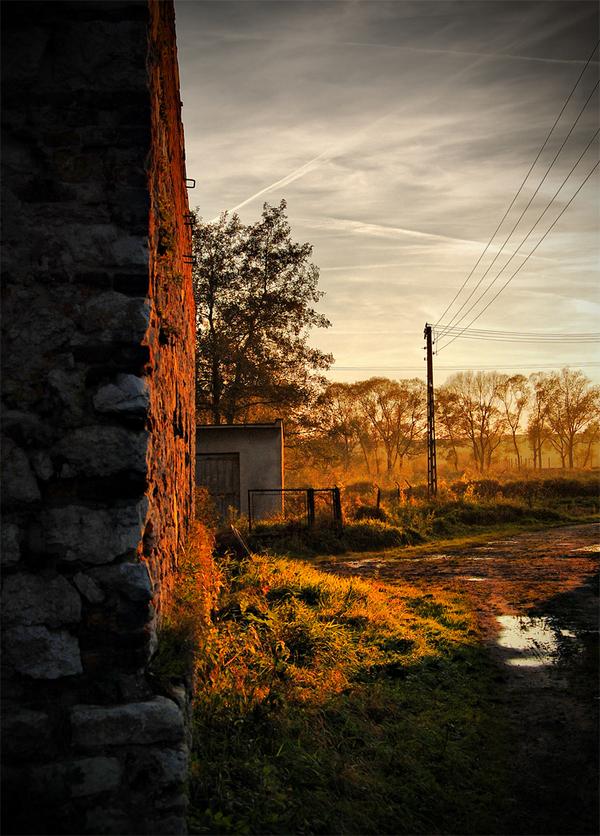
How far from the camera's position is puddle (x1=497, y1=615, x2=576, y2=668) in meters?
6.41

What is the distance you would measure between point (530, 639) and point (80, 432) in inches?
220

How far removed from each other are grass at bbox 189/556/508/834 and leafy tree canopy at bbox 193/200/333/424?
20.4 m

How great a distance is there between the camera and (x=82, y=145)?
328 cm

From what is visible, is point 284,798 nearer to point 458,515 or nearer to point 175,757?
point 175,757

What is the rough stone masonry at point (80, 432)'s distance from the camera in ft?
9.84

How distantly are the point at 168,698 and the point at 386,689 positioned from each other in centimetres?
278

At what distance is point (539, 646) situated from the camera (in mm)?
6793

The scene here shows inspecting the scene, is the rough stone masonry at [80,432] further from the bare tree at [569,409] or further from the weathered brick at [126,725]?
the bare tree at [569,409]

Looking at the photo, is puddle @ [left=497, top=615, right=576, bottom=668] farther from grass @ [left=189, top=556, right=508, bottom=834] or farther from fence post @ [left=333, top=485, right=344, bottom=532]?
fence post @ [left=333, top=485, right=344, bottom=532]

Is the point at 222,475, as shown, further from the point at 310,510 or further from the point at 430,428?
the point at 430,428

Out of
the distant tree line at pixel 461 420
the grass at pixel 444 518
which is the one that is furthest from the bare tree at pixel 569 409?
the grass at pixel 444 518

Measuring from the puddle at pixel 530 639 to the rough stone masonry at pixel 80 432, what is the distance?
431 cm

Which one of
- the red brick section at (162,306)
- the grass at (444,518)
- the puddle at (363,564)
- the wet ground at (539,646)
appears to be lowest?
the puddle at (363,564)

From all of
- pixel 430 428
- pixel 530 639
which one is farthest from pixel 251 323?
pixel 530 639
